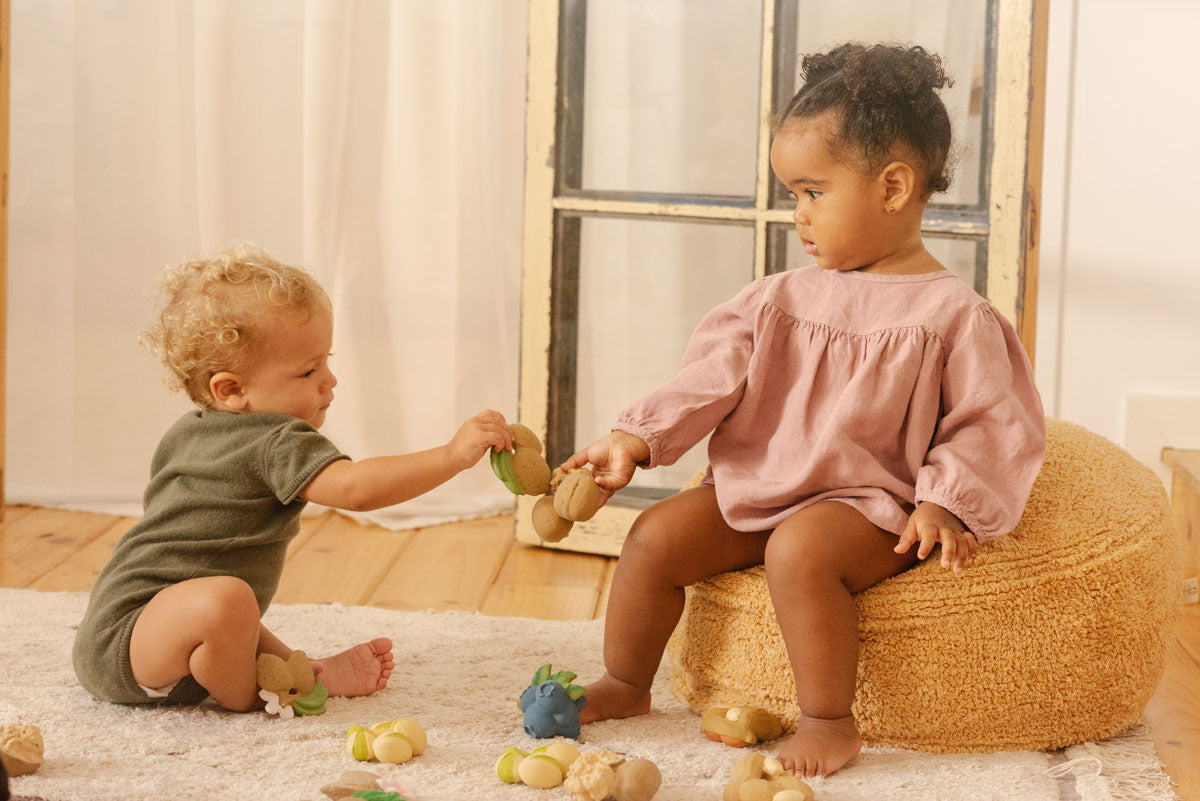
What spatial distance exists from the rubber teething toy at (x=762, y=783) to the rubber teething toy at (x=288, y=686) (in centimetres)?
45

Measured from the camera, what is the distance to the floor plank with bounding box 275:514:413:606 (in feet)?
5.79

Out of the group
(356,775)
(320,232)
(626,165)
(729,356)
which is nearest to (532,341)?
(626,165)

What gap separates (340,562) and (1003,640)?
3.45 feet

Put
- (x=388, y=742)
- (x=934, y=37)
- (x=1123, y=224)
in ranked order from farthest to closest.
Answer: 1. (x=1123, y=224)
2. (x=934, y=37)
3. (x=388, y=742)

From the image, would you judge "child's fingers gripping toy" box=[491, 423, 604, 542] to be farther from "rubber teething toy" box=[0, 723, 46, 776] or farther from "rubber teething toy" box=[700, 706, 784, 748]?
"rubber teething toy" box=[0, 723, 46, 776]

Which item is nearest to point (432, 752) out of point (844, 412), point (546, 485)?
point (546, 485)

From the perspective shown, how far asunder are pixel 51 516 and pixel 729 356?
1323mm

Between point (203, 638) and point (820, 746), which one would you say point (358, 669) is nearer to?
point (203, 638)

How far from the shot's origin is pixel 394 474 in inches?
48.6

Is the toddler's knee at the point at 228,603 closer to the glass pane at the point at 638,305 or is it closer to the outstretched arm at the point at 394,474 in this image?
the outstretched arm at the point at 394,474

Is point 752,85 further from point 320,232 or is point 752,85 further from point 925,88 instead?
point 320,232

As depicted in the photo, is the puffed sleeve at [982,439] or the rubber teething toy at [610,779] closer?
the rubber teething toy at [610,779]

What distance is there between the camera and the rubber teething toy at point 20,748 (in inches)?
43.6

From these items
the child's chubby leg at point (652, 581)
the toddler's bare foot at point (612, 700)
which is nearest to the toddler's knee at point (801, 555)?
the child's chubby leg at point (652, 581)
